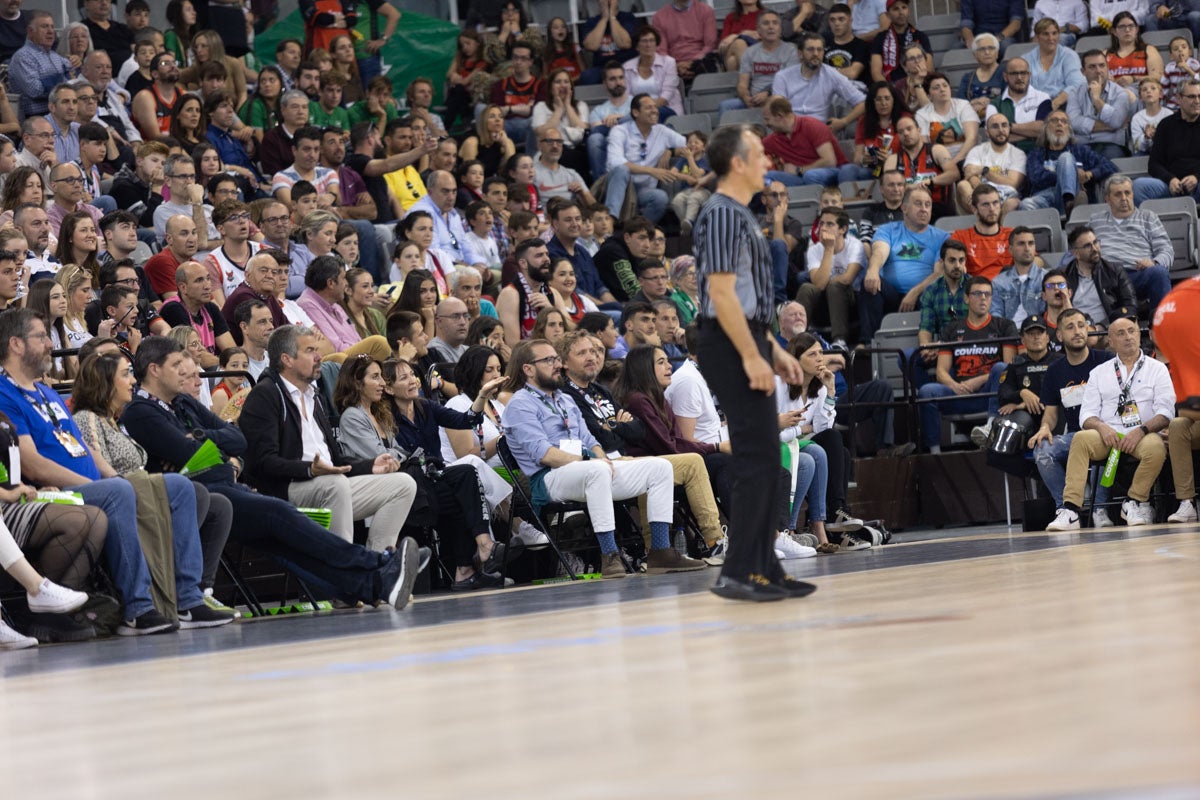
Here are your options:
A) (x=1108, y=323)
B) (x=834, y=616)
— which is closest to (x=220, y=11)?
(x=1108, y=323)

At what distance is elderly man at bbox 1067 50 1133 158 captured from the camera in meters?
14.9

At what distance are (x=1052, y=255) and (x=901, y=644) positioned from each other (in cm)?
1017

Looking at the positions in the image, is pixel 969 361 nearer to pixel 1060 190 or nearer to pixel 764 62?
pixel 1060 190

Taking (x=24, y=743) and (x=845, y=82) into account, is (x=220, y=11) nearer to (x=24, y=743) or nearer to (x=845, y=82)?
(x=845, y=82)

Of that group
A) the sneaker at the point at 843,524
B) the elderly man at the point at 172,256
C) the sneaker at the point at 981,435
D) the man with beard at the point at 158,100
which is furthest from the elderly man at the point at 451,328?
the man with beard at the point at 158,100

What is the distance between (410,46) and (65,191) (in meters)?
6.92

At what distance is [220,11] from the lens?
15305mm

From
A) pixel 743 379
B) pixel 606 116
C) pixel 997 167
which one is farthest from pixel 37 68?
pixel 743 379

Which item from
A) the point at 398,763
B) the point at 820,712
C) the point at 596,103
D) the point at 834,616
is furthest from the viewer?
the point at 596,103

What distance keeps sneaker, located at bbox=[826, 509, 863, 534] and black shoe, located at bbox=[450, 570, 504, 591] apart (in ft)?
8.24

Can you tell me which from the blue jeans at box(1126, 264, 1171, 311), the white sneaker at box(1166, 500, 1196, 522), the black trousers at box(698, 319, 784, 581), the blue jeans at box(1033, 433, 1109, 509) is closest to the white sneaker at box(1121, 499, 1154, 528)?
the white sneaker at box(1166, 500, 1196, 522)

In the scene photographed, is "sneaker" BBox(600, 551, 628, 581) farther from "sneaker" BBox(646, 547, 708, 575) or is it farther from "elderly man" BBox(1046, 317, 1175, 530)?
"elderly man" BBox(1046, 317, 1175, 530)

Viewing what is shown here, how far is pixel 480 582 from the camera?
8.96 metres

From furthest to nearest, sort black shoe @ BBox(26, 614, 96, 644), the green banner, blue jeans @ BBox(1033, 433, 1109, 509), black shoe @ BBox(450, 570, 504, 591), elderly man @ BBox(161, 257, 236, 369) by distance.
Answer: the green banner
blue jeans @ BBox(1033, 433, 1109, 509)
elderly man @ BBox(161, 257, 236, 369)
black shoe @ BBox(450, 570, 504, 591)
black shoe @ BBox(26, 614, 96, 644)
